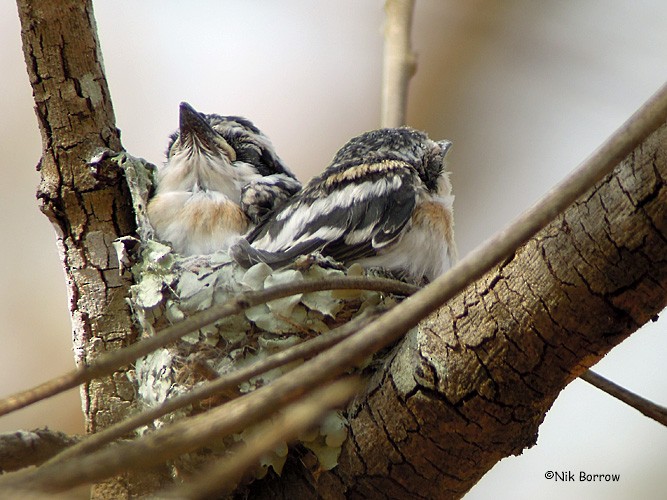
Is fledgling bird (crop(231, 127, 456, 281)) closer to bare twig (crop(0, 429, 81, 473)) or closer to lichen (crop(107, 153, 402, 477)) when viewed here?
lichen (crop(107, 153, 402, 477))

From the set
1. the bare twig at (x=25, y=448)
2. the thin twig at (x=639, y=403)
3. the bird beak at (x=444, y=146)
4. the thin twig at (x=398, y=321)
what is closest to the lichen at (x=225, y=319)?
the bare twig at (x=25, y=448)

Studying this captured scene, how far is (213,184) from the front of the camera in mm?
2967

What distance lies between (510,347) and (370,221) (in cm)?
96

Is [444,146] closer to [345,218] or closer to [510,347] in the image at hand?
[345,218]

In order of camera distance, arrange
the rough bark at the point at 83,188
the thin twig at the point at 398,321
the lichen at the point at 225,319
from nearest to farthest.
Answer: the thin twig at the point at 398,321 → the lichen at the point at 225,319 → the rough bark at the point at 83,188

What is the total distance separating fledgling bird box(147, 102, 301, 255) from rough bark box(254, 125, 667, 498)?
0.99 meters

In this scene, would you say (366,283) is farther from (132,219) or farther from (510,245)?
(132,219)

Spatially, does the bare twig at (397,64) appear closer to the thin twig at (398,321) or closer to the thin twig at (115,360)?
the thin twig at (115,360)

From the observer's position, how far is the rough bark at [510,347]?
56.5 inches

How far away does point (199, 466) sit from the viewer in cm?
212

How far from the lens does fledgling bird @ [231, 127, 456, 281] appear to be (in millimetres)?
2514

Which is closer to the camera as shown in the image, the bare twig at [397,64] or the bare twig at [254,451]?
the bare twig at [254,451]

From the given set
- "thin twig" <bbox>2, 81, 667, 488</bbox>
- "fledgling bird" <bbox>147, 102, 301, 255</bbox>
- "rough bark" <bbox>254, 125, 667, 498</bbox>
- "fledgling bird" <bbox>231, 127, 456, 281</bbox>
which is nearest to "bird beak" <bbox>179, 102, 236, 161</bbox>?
"fledgling bird" <bbox>147, 102, 301, 255</bbox>

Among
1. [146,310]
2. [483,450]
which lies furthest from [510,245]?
[146,310]
